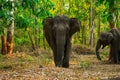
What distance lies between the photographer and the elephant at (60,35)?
1591cm

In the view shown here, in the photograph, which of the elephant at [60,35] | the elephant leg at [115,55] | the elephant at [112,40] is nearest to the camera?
the elephant at [60,35]

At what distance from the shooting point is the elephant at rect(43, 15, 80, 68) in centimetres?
1591

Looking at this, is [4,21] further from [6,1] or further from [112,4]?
[112,4]

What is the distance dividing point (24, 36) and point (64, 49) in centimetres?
2049

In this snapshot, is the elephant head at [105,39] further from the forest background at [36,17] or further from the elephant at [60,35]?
the elephant at [60,35]

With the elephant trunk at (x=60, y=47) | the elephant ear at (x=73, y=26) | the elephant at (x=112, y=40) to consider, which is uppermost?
the elephant ear at (x=73, y=26)

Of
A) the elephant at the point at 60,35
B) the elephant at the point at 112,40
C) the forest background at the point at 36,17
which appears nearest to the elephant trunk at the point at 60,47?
the elephant at the point at 60,35

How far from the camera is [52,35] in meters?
16.8

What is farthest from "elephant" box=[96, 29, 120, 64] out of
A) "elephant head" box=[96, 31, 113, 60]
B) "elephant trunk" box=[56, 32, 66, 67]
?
"elephant trunk" box=[56, 32, 66, 67]

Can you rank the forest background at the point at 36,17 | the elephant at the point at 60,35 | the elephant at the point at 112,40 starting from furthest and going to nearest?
the elephant at the point at 112,40, the elephant at the point at 60,35, the forest background at the point at 36,17

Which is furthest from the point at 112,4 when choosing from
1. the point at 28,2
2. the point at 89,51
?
the point at 89,51

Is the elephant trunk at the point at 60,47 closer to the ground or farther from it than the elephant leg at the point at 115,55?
farther from it

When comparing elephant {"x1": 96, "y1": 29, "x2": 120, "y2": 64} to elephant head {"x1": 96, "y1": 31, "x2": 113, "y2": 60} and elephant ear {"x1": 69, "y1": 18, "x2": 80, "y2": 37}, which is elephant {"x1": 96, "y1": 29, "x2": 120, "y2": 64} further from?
elephant ear {"x1": 69, "y1": 18, "x2": 80, "y2": 37}

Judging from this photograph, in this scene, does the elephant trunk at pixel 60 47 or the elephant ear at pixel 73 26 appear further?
the elephant ear at pixel 73 26
